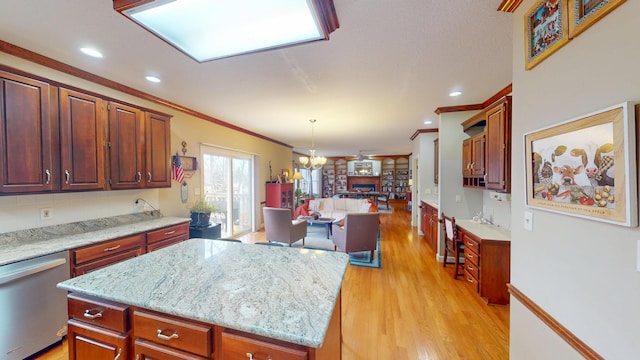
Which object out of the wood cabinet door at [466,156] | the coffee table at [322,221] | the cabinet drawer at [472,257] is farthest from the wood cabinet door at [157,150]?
the wood cabinet door at [466,156]

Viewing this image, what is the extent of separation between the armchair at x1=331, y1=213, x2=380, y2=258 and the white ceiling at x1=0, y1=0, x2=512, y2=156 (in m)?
1.82

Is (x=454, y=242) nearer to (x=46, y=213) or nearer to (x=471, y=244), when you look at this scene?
(x=471, y=244)

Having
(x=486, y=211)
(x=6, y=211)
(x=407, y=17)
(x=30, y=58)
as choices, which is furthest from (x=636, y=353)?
(x=30, y=58)

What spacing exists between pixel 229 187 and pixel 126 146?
249cm

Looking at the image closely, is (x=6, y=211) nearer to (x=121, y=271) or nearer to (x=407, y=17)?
(x=121, y=271)

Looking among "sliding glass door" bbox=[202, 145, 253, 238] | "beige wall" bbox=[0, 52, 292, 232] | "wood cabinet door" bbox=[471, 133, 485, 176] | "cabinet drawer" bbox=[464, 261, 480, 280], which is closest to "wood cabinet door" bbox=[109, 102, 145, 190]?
"beige wall" bbox=[0, 52, 292, 232]

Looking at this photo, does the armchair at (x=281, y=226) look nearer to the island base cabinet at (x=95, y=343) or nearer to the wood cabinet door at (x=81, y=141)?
the wood cabinet door at (x=81, y=141)

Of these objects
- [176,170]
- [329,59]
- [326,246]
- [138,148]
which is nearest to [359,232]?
[326,246]

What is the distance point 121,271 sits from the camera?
142 cm

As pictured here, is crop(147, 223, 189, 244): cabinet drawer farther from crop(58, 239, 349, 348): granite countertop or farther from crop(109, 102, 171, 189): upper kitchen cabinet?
crop(58, 239, 349, 348): granite countertop

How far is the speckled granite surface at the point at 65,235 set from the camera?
6.06 ft

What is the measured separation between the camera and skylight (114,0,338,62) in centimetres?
118

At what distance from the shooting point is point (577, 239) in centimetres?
108

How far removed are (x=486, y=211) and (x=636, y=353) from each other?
3.14 meters
